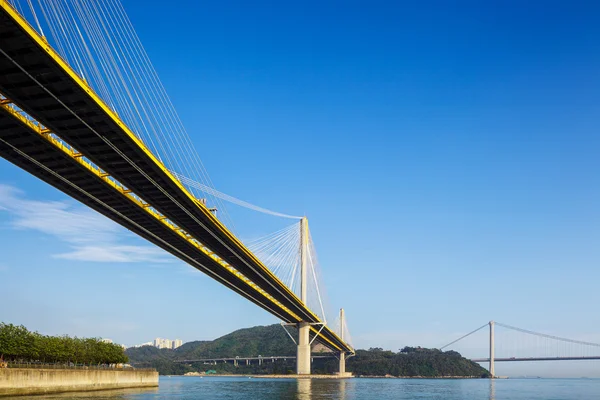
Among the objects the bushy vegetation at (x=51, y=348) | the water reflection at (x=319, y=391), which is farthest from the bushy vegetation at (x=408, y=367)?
the bushy vegetation at (x=51, y=348)

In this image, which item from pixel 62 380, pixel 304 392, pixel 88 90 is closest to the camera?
pixel 88 90

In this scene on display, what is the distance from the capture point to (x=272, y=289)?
74.7 m

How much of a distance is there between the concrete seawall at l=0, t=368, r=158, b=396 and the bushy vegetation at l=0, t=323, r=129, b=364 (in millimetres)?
4545

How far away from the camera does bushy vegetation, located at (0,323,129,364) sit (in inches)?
1960

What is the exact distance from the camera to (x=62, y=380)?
46.1 m

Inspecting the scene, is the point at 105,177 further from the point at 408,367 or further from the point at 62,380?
the point at 408,367

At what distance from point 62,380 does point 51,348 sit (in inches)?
410

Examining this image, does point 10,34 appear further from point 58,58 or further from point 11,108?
point 11,108

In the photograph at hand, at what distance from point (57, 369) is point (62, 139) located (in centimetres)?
2207

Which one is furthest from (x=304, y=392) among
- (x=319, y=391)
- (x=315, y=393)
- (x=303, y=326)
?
(x=303, y=326)

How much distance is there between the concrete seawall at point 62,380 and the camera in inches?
1491

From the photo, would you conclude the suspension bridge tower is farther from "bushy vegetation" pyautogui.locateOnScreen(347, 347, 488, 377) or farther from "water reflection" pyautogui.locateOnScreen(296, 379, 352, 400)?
"bushy vegetation" pyautogui.locateOnScreen(347, 347, 488, 377)

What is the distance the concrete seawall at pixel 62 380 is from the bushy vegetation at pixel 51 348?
179 inches

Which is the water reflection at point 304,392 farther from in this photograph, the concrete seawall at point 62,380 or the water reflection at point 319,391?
the concrete seawall at point 62,380
